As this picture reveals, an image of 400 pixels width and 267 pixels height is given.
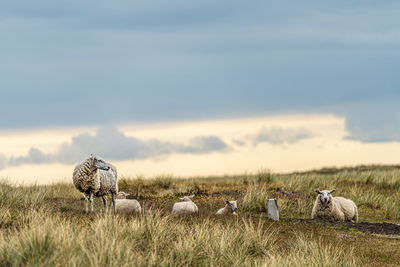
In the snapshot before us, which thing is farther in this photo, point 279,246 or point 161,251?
point 279,246

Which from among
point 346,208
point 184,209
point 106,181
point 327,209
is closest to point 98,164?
point 106,181

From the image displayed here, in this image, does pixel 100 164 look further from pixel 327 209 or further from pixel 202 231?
pixel 327 209

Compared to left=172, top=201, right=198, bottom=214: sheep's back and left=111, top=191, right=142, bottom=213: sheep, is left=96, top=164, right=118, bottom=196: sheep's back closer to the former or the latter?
left=111, top=191, right=142, bottom=213: sheep

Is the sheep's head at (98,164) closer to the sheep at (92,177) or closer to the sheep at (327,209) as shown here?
the sheep at (92,177)

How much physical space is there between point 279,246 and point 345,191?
46.6 feet

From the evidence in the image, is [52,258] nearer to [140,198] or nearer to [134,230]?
[134,230]

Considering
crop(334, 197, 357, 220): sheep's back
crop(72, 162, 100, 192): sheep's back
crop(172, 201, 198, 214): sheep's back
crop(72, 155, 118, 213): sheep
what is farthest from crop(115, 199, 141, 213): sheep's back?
crop(334, 197, 357, 220): sheep's back

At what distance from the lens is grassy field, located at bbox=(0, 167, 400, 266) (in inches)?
307

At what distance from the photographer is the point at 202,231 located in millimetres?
9914

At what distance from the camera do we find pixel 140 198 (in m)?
21.3

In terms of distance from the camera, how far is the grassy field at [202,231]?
779 centimetres

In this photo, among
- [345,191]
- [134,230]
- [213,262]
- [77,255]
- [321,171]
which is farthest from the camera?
[321,171]

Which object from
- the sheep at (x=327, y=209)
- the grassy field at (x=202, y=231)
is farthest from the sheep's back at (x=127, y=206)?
the sheep at (x=327, y=209)

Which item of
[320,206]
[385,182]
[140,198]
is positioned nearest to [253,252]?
[320,206]
